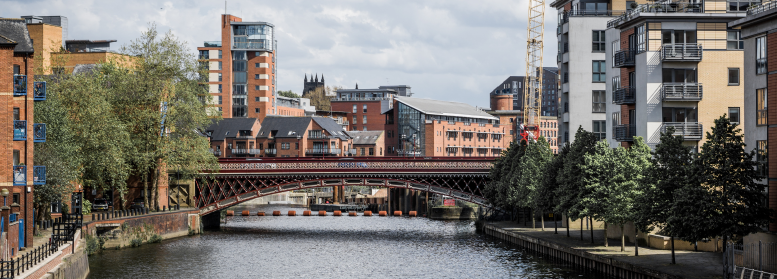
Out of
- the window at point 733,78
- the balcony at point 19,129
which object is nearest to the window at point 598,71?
the window at point 733,78

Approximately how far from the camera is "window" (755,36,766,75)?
4166 cm

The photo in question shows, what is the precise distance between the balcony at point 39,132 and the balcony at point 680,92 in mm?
39955

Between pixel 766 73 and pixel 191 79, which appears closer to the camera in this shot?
pixel 766 73

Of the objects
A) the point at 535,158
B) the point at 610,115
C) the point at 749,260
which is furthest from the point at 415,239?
the point at 749,260

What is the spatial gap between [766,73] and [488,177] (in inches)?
2150

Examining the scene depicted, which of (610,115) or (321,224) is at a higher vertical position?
(610,115)

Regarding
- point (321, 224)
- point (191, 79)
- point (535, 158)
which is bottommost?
point (321, 224)

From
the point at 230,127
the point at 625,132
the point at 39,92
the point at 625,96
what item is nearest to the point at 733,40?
the point at 625,96

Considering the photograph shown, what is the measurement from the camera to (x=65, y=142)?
61844 millimetres

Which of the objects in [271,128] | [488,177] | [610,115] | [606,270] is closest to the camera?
[606,270]

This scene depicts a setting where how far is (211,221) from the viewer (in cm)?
9769

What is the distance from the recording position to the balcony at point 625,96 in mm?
63594

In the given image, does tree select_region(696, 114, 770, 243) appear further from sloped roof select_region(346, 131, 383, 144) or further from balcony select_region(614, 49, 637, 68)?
sloped roof select_region(346, 131, 383, 144)

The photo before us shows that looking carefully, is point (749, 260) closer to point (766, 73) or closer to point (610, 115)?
point (766, 73)
